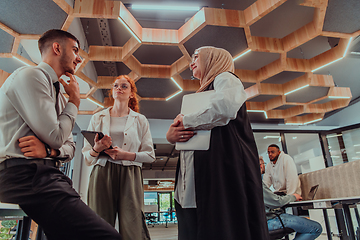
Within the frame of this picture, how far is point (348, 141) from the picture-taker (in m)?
6.82

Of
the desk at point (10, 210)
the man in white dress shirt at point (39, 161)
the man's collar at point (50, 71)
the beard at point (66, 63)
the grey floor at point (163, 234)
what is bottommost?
the grey floor at point (163, 234)

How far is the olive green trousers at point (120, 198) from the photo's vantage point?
1333mm

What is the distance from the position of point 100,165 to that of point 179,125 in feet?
2.03

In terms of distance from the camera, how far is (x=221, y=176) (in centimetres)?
98

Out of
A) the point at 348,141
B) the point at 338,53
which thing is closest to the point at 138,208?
the point at 338,53

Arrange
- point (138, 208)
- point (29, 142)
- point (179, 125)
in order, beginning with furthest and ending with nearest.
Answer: point (138, 208) < point (179, 125) < point (29, 142)

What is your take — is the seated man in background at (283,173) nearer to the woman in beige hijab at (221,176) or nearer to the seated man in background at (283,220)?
the seated man in background at (283,220)

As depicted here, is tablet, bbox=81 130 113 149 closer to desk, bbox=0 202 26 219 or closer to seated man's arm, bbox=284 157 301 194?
desk, bbox=0 202 26 219

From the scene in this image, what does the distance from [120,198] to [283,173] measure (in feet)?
9.66

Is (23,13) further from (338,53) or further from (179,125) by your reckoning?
(338,53)

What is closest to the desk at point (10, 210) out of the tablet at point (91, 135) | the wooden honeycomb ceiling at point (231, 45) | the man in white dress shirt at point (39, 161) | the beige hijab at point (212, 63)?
the tablet at point (91, 135)

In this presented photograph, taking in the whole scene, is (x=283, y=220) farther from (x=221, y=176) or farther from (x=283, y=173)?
(x=221, y=176)

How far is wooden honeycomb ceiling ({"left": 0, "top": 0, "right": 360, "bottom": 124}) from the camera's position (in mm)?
2682

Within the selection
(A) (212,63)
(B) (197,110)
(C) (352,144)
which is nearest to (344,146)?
(C) (352,144)
